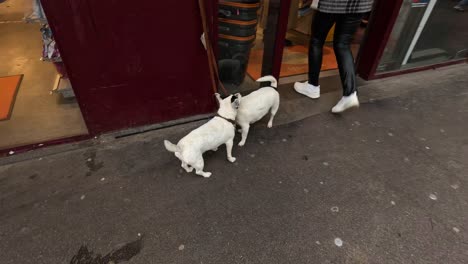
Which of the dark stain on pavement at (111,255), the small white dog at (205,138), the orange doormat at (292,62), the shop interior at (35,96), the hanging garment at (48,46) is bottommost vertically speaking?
the dark stain on pavement at (111,255)

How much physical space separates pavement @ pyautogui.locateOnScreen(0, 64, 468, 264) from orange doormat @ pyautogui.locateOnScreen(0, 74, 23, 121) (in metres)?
0.79

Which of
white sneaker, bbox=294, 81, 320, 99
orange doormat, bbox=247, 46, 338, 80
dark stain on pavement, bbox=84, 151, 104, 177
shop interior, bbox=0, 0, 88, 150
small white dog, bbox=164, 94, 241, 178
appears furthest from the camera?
orange doormat, bbox=247, 46, 338, 80

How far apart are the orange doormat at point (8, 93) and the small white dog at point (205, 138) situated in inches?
73.7

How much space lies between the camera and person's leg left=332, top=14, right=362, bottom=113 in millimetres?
2229

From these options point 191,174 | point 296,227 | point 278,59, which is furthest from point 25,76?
point 296,227

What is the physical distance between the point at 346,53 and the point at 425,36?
1481 millimetres

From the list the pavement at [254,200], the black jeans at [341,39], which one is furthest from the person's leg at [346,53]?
the pavement at [254,200]

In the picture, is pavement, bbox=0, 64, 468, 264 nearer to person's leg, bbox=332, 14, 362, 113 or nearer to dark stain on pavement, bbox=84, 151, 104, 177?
dark stain on pavement, bbox=84, 151, 104, 177

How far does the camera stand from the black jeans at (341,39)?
224cm

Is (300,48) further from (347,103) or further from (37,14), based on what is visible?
(37,14)

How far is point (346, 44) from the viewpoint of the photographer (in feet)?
7.78

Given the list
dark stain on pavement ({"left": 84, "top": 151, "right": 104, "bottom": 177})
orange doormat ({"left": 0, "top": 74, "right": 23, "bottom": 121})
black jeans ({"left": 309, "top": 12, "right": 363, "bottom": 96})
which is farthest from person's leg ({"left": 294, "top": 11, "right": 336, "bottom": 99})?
orange doormat ({"left": 0, "top": 74, "right": 23, "bottom": 121})

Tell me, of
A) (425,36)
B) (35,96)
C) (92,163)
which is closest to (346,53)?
(425,36)

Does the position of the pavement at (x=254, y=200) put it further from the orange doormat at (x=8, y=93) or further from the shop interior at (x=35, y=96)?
the orange doormat at (x=8, y=93)
